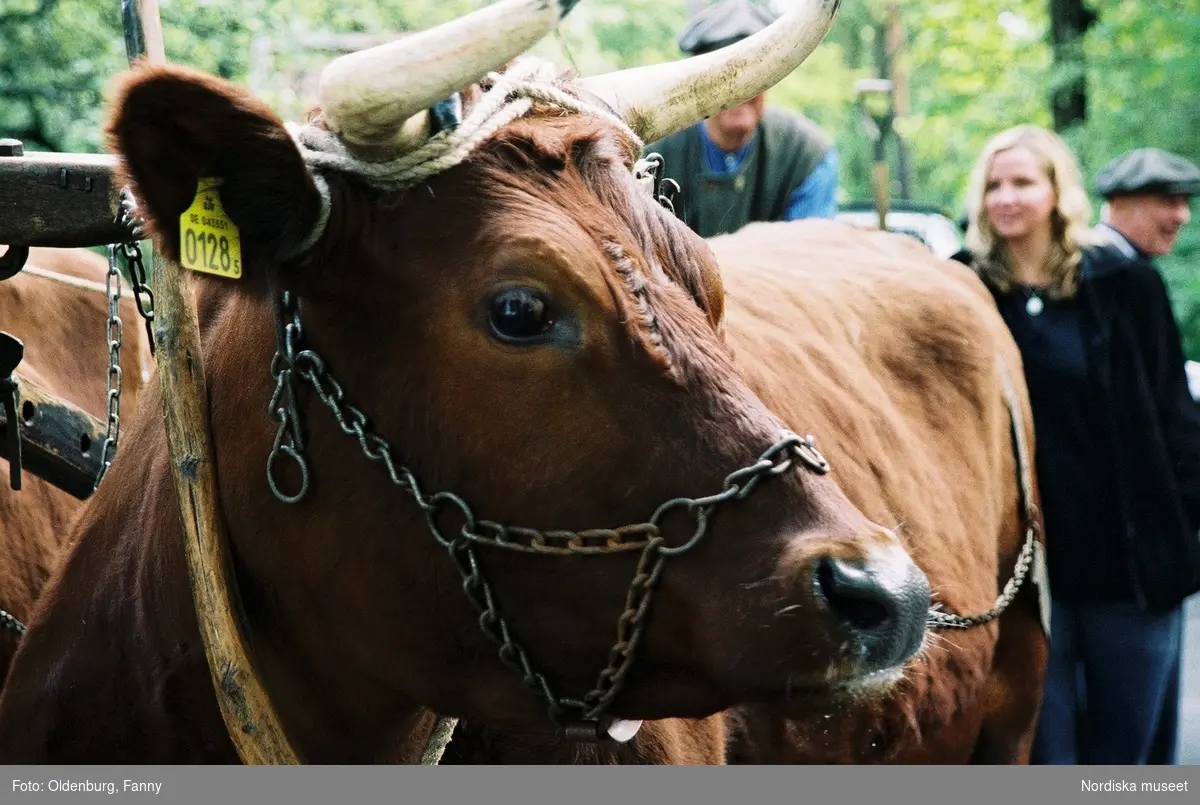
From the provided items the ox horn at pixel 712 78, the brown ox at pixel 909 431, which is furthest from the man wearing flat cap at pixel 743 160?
the ox horn at pixel 712 78

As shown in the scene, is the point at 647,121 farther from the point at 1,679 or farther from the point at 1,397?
the point at 1,679

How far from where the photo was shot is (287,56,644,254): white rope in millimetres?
2457

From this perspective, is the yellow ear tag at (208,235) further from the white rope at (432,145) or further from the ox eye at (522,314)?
the ox eye at (522,314)

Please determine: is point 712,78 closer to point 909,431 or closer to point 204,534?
point 204,534

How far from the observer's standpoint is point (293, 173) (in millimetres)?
2396

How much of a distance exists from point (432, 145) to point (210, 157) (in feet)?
1.22

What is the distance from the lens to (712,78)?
2.98 metres

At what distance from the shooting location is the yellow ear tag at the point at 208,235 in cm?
246

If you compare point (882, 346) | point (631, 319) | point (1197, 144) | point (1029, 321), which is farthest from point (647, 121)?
point (1197, 144)

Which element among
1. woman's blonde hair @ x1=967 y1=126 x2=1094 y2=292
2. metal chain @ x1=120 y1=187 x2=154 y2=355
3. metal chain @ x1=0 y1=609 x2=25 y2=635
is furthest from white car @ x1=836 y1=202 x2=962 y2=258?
metal chain @ x1=120 y1=187 x2=154 y2=355

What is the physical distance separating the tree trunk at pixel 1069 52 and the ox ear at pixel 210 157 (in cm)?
1298

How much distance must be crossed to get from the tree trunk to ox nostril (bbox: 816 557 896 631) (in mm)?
12986

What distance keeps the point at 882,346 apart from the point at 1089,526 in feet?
4.14

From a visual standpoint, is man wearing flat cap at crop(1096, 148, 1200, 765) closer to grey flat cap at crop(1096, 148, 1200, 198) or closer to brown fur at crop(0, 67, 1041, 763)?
grey flat cap at crop(1096, 148, 1200, 198)
